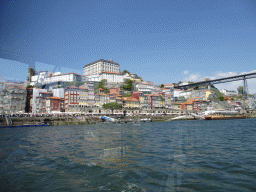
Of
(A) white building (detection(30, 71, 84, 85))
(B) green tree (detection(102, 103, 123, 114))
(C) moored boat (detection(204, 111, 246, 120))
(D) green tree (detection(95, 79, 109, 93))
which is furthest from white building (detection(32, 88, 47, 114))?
(C) moored boat (detection(204, 111, 246, 120))

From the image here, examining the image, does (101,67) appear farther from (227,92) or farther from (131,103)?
(227,92)

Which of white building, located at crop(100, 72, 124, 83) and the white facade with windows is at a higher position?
white building, located at crop(100, 72, 124, 83)

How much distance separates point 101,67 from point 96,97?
27064mm

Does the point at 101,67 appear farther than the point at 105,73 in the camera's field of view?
Yes

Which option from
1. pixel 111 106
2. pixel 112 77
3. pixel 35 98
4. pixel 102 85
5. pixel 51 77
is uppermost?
pixel 112 77

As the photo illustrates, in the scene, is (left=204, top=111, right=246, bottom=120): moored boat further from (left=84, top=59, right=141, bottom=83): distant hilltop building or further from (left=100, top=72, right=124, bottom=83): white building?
(left=84, top=59, right=141, bottom=83): distant hilltop building

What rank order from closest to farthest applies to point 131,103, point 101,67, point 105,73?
point 131,103
point 105,73
point 101,67

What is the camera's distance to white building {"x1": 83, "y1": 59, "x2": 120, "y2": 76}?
3392 inches

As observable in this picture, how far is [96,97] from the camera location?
62469 mm

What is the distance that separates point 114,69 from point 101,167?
8943cm

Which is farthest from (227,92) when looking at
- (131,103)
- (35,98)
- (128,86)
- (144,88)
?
(35,98)

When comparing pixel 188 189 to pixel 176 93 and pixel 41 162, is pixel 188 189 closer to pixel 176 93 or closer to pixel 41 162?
pixel 41 162

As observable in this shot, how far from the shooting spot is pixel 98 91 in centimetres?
6575

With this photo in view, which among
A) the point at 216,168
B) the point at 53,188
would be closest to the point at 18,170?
the point at 53,188
